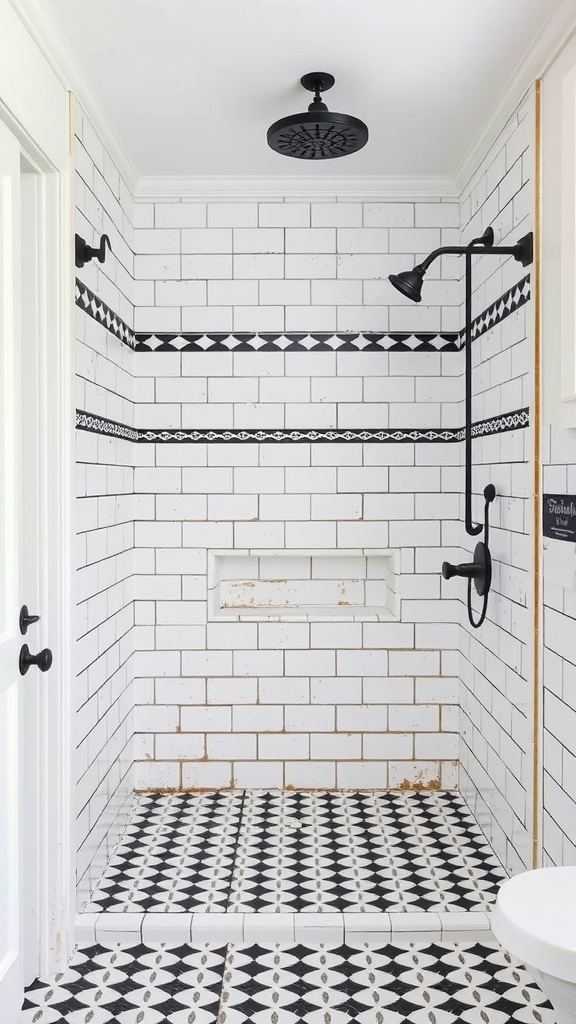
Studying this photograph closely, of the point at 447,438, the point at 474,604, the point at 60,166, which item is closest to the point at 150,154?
the point at 60,166

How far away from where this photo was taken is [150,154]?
2967 millimetres

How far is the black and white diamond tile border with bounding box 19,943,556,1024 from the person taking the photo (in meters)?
1.95

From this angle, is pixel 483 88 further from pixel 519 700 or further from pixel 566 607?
pixel 519 700

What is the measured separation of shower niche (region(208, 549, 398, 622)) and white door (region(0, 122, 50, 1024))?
130cm

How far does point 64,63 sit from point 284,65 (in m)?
0.61

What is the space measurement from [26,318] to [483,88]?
1.52m

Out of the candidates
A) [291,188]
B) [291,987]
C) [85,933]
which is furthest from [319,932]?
[291,188]

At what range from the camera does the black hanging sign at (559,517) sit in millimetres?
2037

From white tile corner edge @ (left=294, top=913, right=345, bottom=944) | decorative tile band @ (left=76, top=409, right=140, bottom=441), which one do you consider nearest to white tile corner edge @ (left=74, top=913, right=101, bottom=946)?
white tile corner edge @ (left=294, top=913, right=345, bottom=944)

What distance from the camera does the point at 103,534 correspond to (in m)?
2.75

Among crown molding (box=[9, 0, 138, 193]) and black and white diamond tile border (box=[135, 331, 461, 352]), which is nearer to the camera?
crown molding (box=[9, 0, 138, 193])

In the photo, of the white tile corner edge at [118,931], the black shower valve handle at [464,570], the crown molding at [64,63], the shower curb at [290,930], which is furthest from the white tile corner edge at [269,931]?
the crown molding at [64,63]

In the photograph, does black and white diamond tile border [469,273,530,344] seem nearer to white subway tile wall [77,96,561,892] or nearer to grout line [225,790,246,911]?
white subway tile wall [77,96,561,892]

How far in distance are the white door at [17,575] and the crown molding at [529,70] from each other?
1.35 metres
